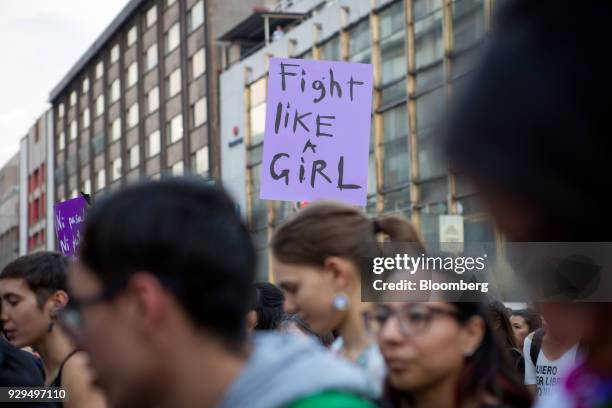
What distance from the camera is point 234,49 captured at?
50875 millimetres

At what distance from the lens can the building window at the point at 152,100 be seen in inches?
2312

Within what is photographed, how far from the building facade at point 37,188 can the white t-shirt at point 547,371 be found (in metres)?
68.2

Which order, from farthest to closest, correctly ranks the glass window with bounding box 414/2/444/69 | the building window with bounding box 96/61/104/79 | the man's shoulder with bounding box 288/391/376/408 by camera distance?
the building window with bounding box 96/61/104/79, the glass window with bounding box 414/2/444/69, the man's shoulder with bounding box 288/391/376/408

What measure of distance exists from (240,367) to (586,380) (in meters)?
0.63

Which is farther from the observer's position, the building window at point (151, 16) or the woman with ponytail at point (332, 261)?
the building window at point (151, 16)

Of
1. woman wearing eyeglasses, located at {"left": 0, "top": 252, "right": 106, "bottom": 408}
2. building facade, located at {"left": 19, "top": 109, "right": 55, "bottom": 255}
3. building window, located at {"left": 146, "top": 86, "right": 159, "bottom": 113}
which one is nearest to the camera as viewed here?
woman wearing eyeglasses, located at {"left": 0, "top": 252, "right": 106, "bottom": 408}

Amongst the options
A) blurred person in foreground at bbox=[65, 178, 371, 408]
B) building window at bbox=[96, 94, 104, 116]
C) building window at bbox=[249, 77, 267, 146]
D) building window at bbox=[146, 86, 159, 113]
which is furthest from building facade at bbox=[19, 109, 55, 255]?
blurred person in foreground at bbox=[65, 178, 371, 408]

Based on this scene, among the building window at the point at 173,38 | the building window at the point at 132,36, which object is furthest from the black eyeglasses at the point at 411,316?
the building window at the point at 132,36

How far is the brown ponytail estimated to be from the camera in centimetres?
369

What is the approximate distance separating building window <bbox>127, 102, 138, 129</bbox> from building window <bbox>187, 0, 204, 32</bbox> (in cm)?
790

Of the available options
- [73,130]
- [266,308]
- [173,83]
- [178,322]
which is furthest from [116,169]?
[178,322]

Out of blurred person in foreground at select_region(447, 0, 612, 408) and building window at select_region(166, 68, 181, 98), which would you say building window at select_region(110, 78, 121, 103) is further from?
blurred person in foreground at select_region(447, 0, 612, 408)

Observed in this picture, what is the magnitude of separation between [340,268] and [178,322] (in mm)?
1901

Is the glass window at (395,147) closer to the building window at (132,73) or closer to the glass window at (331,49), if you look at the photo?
the glass window at (331,49)
